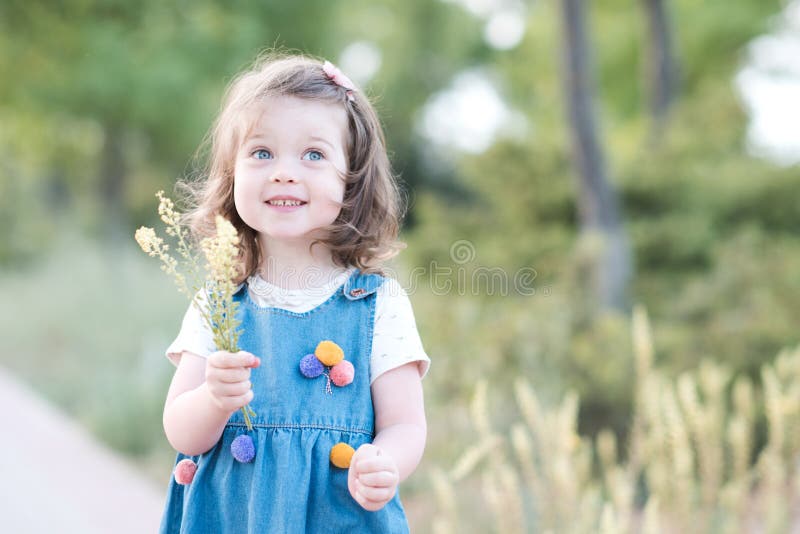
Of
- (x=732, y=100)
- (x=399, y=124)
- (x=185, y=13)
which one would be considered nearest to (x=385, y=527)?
(x=732, y=100)

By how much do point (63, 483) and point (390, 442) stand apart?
10.5 feet

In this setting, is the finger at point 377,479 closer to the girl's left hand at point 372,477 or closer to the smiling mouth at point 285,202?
the girl's left hand at point 372,477

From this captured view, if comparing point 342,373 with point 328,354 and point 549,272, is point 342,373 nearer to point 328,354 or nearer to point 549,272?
point 328,354

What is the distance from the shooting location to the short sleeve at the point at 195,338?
1626mm

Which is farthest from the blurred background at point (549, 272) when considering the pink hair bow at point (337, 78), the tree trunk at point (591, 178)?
the pink hair bow at point (337, 78)

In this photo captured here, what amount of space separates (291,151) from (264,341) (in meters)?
0.37

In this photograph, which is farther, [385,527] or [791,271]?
[791,271]

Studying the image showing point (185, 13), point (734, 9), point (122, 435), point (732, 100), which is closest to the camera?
point (122, 435)

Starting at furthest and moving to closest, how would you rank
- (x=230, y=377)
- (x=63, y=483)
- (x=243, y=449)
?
(x=63, y=483)
(x=243, y=449)
(x=230, y=377)

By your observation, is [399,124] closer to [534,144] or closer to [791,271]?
[534,144]

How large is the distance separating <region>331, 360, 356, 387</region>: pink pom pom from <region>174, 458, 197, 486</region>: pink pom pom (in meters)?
0.33

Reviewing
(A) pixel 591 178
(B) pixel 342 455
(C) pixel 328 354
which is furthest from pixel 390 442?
(A) pixel 591 178

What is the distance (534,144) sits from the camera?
7461 millimetres

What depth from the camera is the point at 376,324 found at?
1670 millimetres
